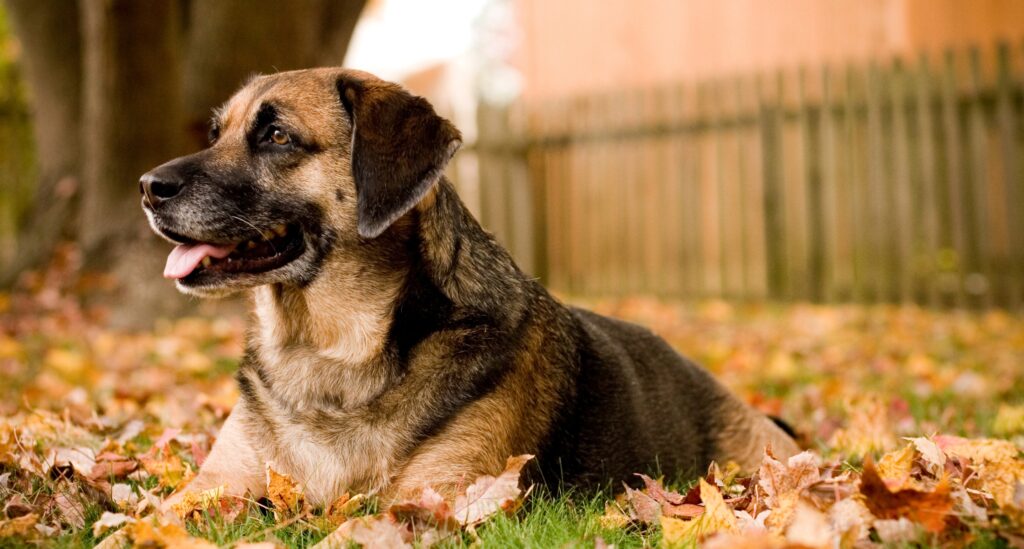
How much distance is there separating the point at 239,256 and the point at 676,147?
986 cm

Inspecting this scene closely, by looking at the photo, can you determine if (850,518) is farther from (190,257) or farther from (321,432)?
(190,257)

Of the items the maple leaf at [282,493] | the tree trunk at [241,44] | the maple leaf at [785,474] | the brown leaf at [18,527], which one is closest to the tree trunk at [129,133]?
the tree trunk at [241,44]

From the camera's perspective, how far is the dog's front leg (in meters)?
3.37

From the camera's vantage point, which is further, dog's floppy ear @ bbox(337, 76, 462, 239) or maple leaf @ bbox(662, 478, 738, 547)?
dog's floppy ear @ bbox(337, 76, 462, 239)

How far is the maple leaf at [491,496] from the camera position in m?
3.01

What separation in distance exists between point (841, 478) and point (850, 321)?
24.4ft

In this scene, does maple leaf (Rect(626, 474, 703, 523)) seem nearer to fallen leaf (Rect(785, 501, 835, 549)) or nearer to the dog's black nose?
fallen leaf (Rect(785, 501, 835, 549))

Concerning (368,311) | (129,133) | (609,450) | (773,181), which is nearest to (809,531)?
(609,450)

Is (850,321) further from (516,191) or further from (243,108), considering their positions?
(243,108)

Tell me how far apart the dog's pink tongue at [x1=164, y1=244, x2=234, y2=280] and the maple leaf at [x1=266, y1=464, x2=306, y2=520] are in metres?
0.84

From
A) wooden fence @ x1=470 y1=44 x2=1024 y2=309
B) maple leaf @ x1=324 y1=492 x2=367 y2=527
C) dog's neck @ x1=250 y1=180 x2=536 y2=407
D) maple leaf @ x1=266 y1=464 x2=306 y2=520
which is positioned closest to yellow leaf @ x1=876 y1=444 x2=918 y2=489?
dog's neck @ x1=250 y1=180 x2=536 y2=407

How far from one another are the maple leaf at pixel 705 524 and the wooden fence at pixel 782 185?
8.97 metres

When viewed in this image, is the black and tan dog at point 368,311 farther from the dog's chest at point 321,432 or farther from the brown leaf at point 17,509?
the brown leaf at point 17,509

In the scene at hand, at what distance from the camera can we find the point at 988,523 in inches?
103
